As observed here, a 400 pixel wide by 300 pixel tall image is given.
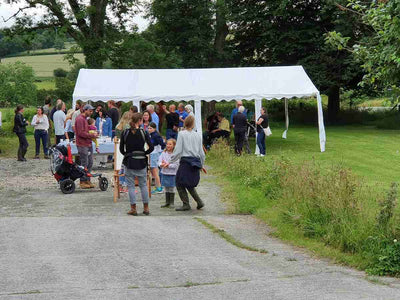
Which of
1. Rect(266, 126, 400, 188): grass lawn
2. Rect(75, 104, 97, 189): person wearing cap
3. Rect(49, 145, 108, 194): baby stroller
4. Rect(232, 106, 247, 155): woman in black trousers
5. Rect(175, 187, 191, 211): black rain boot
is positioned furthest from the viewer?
Rect(232, 106, 247, 155): woman in black trousers

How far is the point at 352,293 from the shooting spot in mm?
6895

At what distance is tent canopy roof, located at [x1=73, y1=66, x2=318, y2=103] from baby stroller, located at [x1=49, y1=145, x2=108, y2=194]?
8.88 m

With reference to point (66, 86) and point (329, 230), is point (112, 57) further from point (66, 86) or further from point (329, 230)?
point (329, 230)

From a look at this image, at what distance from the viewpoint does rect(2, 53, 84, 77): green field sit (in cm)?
6612

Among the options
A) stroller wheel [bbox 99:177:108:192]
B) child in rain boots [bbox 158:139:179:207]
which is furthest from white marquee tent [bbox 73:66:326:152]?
child in rain boots [bbox 158:139:179:207]

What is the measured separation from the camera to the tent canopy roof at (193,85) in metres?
24.4

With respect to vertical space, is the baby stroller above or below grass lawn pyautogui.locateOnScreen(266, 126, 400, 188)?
above

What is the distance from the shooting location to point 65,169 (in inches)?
595

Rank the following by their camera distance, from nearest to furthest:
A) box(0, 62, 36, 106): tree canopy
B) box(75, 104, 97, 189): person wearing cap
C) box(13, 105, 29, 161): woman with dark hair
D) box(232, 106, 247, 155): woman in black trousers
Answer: box(75, 104, 97, 189): person wearing cap, box(13, 105, 29, 161): woman with dark hair, box(232, 106, 247, 155): woman in black trousers, box(0, 62, 36, 106): tree canopy

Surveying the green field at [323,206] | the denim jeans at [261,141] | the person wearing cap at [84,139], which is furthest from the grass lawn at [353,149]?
the person wearing cap at [84,139]

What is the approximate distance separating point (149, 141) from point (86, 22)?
1096 inches

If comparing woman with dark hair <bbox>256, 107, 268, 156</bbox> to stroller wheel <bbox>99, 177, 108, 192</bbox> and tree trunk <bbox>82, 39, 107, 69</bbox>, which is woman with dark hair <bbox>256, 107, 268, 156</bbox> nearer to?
stroller wheel <bbox>99, 177, 108, 192</bbox>

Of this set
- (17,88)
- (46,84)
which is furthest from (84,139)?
(46,84)

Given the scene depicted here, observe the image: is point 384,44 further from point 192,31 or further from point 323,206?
point 192,31
